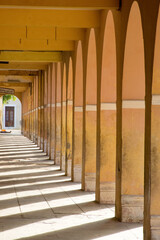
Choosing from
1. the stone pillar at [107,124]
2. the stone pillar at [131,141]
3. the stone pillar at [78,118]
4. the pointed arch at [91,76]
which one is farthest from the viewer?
the stone pillar at [78,118]

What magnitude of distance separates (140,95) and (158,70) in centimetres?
248

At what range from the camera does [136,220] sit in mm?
9133

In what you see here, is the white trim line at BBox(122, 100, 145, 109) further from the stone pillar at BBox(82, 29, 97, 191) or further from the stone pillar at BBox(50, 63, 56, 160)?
→ the stone pillar at BBox(50, 63, 56, 160)

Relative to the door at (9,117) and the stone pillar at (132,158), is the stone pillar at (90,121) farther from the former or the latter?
the door at (9,117)

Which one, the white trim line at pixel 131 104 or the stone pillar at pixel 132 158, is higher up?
the white trim line at pixel 131 104

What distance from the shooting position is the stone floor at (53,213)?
8.15m

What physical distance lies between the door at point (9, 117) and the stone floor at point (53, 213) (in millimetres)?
53622

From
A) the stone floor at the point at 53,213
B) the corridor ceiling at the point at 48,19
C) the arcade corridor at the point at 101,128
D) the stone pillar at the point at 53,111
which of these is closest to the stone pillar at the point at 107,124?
the arcade corridor at the point at 101,128

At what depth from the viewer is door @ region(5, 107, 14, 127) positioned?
69.4m

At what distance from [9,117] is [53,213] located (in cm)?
6060

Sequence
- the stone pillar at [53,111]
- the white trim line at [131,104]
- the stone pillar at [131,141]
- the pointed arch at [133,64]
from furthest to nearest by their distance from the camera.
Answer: the stone pillar at [53,111] → the white trim line at [131,104] → the stone pillar at [131,141] → the pointed arch at [133,64]

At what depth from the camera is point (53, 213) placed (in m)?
9.97

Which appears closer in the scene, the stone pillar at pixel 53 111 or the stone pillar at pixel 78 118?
the stone pillar at pixel 78 118

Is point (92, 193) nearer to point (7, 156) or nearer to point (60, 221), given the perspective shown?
point (60, 221)
